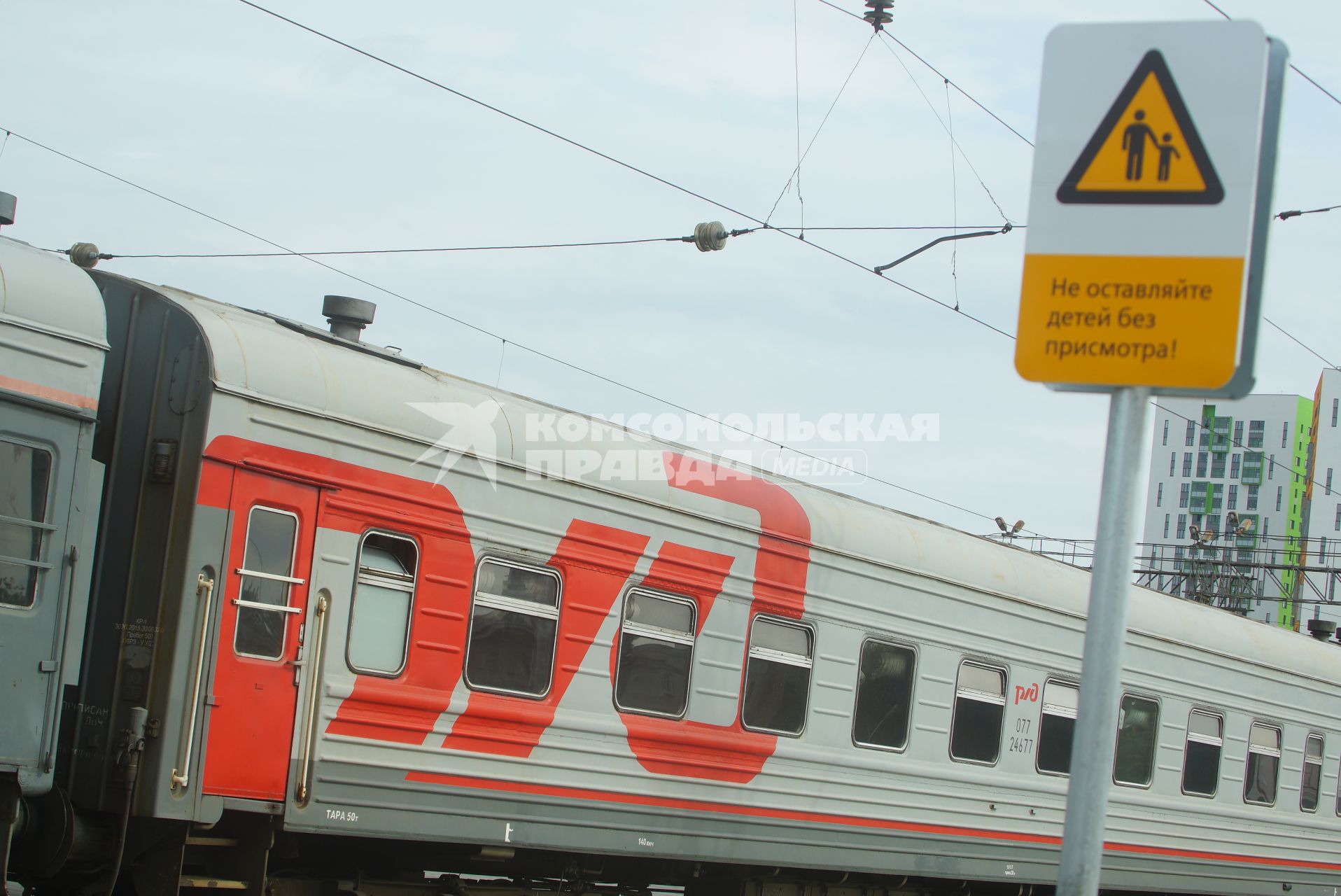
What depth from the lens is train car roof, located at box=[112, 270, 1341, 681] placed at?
310 inches

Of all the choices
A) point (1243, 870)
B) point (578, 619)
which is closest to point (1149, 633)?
point (1243, 870)

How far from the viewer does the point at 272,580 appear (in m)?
7.66

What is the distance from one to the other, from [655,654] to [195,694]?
11.2ft

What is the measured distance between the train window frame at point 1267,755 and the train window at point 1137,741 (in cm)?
198

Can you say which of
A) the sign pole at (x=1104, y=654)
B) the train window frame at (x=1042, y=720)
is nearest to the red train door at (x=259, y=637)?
the sign pole at (x=1104, y=654)

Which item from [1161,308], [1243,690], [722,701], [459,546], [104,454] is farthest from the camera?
[1243,690]

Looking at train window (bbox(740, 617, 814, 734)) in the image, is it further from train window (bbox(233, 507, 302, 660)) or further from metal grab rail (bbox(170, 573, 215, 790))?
metal grab rail (bbox(170, 573, 215, 790))

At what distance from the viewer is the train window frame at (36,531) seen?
6926 millimetres

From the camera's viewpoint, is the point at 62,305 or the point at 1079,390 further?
the point at 62,305

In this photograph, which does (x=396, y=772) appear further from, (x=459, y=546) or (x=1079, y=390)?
(x=1079, y=390)

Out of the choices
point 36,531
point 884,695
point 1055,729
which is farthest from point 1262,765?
point 36,531

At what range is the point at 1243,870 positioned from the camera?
15.5m

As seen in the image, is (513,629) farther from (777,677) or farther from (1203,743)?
(1203,743)

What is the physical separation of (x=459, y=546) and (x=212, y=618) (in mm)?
1632
